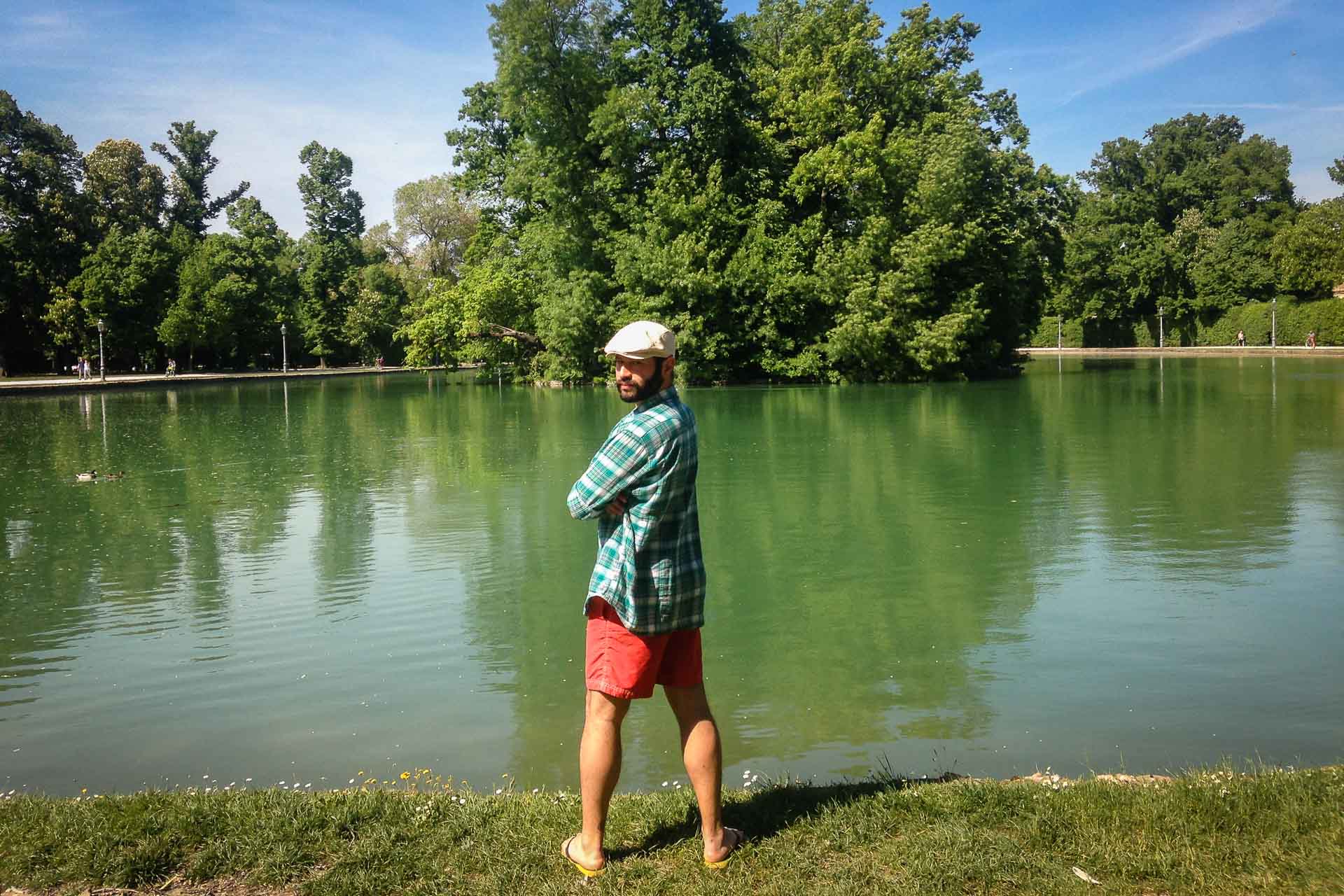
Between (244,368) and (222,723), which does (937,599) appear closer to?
(222,723)

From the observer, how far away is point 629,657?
3611 mm

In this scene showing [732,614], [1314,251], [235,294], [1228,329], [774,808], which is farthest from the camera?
[1228,329]

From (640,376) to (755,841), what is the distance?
1.70m

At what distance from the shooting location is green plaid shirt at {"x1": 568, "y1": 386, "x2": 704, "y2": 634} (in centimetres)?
358

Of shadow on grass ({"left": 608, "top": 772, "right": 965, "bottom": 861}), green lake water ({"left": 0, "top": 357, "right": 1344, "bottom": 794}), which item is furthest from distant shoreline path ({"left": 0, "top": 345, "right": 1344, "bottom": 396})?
shadow on grass ({"left": 608, "top": 772, "right": 965, "bottom": 861})

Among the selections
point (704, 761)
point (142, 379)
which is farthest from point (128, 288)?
point (704, 761)

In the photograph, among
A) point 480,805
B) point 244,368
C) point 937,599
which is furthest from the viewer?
point 244,368

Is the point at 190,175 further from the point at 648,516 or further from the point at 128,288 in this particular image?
the point at 648,516

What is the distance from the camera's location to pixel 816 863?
11.5ft

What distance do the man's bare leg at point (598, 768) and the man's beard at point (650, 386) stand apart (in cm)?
103

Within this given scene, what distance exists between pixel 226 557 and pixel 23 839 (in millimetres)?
6812

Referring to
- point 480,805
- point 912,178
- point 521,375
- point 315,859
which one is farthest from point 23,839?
point 521,375

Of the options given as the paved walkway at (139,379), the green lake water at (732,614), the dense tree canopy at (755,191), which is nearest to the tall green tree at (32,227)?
the paved walkway at (139,379)

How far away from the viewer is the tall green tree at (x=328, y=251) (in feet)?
220
